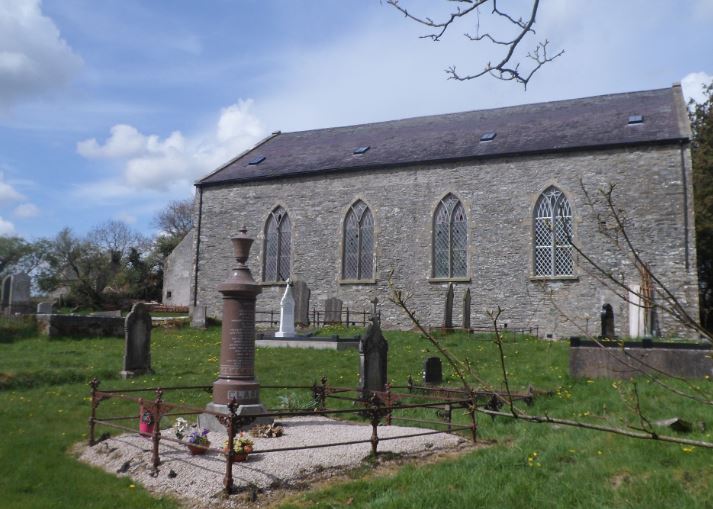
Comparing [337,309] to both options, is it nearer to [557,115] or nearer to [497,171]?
[497,171]

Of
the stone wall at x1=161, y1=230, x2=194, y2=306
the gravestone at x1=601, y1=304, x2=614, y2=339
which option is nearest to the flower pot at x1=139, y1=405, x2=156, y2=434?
the gravestone at x1=601, y1=304, x2=614, y2=339

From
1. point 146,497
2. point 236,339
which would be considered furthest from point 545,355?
point 146,497

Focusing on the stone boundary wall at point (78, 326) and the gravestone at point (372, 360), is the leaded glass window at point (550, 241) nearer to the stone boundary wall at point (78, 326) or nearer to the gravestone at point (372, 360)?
the gravestone at point (372, 360)

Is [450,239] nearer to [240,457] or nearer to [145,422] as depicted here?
[145,422]

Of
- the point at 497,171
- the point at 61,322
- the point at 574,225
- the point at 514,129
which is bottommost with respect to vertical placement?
the point at 61,322

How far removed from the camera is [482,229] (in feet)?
86.4

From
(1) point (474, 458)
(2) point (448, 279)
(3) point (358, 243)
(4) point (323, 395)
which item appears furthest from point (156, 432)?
(3) point (358, 243)

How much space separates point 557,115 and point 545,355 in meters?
14.8

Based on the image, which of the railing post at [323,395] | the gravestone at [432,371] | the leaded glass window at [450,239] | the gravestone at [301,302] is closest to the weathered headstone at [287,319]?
the gravestone at [301,302]

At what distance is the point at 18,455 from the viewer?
8.56m

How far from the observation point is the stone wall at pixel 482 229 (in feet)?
77.3

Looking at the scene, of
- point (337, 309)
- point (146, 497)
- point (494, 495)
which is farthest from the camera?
point (337, 309)

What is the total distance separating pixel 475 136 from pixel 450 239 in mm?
4749

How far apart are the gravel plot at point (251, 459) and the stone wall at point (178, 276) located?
31.3 meters
